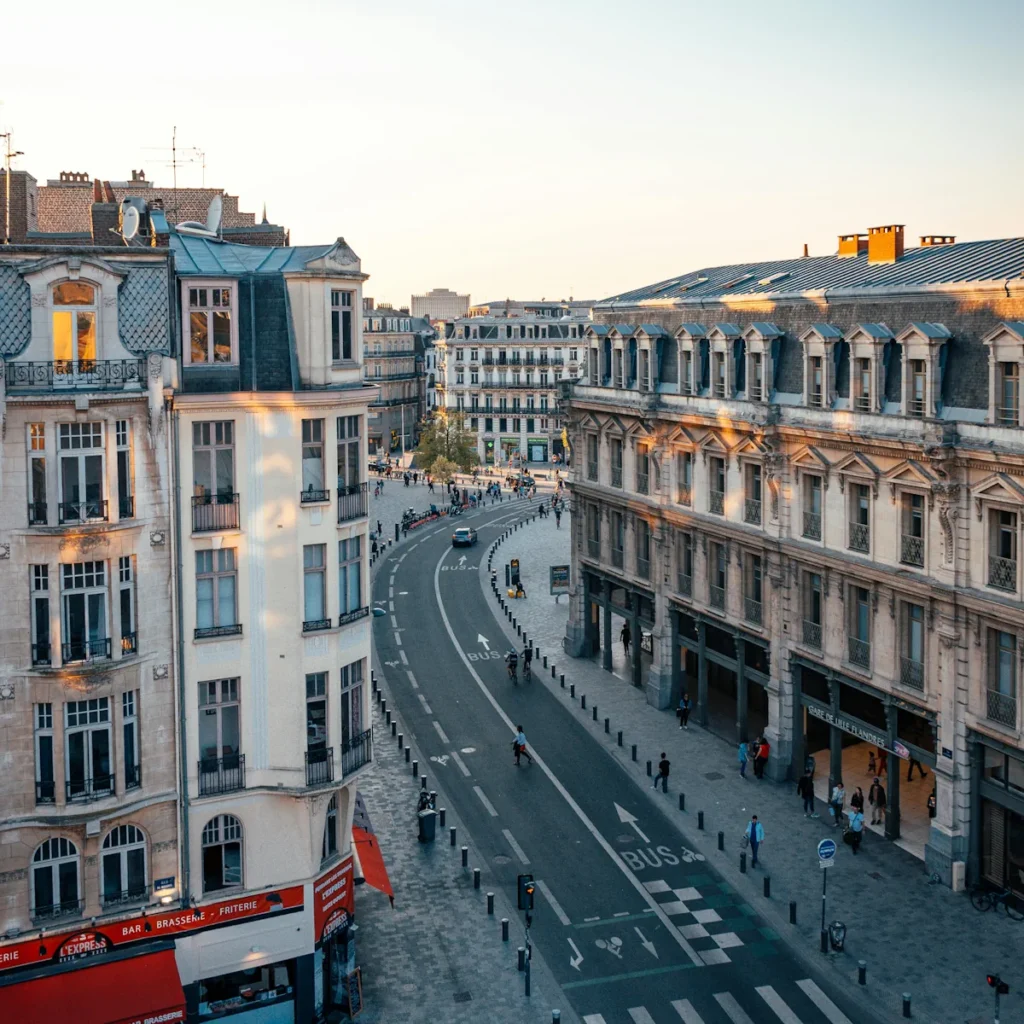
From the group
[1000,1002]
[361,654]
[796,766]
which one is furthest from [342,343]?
[796,766]

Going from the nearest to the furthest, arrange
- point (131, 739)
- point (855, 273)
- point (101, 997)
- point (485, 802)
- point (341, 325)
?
1. point (101, 997)
2. point (131, 739)
3. point (341, 325)
4. point (485, 802)
5. point (855, 273)

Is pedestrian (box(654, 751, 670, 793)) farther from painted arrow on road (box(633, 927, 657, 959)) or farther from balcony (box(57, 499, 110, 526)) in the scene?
balcony (box(57, 499, 110, 526))

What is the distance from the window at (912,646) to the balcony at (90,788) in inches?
891

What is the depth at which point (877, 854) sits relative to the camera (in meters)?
37.6

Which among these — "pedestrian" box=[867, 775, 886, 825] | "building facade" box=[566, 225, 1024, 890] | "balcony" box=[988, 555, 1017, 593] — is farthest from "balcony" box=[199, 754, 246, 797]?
"pedestrian" box=[867, 775, 886, 825]

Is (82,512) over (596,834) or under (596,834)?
over

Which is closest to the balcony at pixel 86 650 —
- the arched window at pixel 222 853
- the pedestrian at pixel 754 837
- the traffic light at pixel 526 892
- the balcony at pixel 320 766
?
the arched window at pixel 222 853

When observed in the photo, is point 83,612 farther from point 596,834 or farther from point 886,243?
point 886,243

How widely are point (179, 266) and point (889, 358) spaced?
70.1ft

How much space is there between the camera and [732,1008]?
29.3 m

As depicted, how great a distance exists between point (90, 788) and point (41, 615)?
11.8 feet

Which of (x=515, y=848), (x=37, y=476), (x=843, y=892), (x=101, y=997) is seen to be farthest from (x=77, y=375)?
(x=843, y=892)

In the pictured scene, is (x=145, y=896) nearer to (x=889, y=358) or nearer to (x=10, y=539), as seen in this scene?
(x=10, y=539)

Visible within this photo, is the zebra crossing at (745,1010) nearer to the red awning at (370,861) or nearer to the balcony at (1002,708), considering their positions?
the red awning at (370,861)
